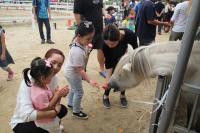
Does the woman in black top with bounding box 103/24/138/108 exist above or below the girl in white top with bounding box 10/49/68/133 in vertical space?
above

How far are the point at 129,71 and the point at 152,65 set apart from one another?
27 centimetres

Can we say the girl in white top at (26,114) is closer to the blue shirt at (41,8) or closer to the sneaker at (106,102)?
the sneaker at (106,102)

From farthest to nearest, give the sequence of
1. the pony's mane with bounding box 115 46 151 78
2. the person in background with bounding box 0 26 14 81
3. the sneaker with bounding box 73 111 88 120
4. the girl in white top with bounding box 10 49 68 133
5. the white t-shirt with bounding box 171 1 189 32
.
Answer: the white t-shirt with bounding box 171 1 189 32 → the person in background with bounding box 0 26 14 81 → the sneaker with bounding box 73 111 88 120 → the girl in white top with bounding box 10 49 68 133 → the pony's mane with bounding box 115 46 151 78

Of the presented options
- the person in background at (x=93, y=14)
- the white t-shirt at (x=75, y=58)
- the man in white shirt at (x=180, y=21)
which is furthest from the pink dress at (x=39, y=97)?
the man in white shirt at (x=180, y=21)

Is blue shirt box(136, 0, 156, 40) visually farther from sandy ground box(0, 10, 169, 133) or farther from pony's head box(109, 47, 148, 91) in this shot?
pony's head box(109, 47, 148, 91)

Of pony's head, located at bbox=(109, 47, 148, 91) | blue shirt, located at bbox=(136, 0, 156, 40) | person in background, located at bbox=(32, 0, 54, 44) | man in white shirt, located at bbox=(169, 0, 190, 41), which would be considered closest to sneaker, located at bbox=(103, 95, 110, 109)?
pony's head, located at bbox=(109, 47, 148, 91)

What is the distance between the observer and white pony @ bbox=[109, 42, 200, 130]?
187 centimetres

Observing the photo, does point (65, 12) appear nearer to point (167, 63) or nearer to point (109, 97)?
point (109, 97)

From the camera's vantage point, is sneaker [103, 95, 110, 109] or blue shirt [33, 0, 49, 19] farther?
blue shirt [33, 0, 49, 19]

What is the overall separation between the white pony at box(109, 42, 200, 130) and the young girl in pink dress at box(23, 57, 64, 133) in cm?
56

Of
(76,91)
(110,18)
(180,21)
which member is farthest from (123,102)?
(110,18)

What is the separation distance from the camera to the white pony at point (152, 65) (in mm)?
1872

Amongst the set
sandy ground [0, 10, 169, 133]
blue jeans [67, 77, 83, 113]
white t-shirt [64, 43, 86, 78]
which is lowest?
sandy ground [0, 10, 169, 133]

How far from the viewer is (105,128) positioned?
3.20m
